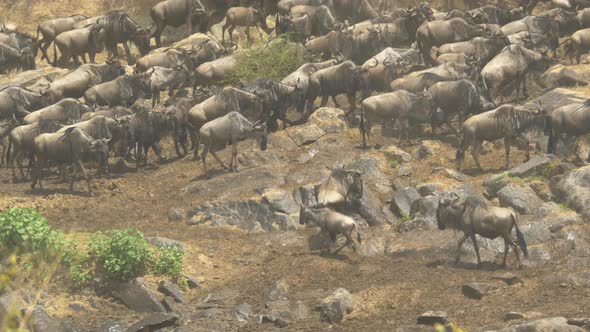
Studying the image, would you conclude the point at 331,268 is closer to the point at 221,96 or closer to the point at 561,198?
the point at 561,198

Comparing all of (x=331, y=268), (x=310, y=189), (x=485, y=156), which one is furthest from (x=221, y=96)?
(x=331, y=268)

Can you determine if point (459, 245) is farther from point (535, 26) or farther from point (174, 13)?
point (174, 13)

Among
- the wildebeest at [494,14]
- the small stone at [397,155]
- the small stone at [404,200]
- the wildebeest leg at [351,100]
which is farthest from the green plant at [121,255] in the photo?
the wildebeest at [494,14]

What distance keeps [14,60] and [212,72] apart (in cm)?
765

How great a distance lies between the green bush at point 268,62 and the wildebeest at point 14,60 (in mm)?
7719

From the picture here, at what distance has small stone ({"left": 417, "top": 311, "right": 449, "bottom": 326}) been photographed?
1741cm

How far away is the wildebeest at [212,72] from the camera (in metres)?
31.9

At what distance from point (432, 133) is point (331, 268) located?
7966mm

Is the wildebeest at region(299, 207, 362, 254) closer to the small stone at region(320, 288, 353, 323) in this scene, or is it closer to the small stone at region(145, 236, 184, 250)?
the small stone at region(320, 288, 353, 323)

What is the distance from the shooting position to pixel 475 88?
2702 centimetres

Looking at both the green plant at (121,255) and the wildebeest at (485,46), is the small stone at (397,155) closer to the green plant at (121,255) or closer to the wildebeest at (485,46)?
the wildebeest at (485,46)

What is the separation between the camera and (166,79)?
32.0 m

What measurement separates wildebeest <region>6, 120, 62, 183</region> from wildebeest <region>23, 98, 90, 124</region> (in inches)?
55.3

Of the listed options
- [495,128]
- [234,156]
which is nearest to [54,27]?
[234,156]
